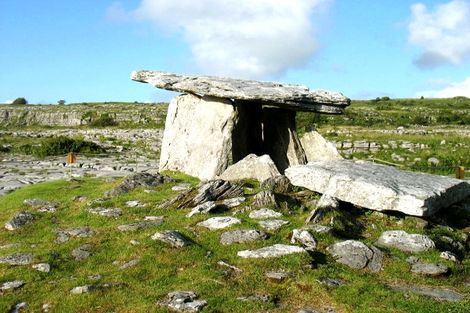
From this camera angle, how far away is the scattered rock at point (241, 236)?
575 inches

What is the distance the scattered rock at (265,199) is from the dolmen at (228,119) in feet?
16.8

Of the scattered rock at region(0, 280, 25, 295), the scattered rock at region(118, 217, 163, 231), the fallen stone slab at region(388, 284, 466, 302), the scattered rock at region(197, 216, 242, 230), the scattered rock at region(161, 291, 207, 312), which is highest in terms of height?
the scattered rock at region(197, 216, 242, 230)

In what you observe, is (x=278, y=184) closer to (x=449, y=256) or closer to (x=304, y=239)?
(x=304, y=239)

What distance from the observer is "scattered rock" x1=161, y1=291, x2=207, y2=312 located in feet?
36.0

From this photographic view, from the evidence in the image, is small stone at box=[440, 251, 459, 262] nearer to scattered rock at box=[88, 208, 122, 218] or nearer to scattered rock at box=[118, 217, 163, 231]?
scattered rock at box=[118, 217, 163, 231]

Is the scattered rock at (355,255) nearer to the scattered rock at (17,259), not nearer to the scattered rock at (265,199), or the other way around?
the scattered rock at (265,199)

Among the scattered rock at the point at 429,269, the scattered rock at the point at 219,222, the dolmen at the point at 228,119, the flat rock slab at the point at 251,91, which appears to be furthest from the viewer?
the dolmen at the point at 228,119

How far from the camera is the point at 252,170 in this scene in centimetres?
2098

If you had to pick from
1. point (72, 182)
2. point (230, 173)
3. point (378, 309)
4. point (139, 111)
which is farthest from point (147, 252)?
point (139, 111)

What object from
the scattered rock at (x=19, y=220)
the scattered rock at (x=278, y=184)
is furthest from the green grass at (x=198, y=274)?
the scattered rock at (x=278, y=184)

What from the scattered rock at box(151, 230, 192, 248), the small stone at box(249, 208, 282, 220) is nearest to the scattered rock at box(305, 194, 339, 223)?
the small stone at box(249, 208, 282, 220)

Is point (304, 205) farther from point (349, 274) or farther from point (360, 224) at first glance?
point (349, 274)

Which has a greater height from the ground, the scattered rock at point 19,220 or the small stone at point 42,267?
the scattered rock at point 19,220

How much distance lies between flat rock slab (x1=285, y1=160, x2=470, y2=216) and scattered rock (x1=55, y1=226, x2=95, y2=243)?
6447 millimetres
